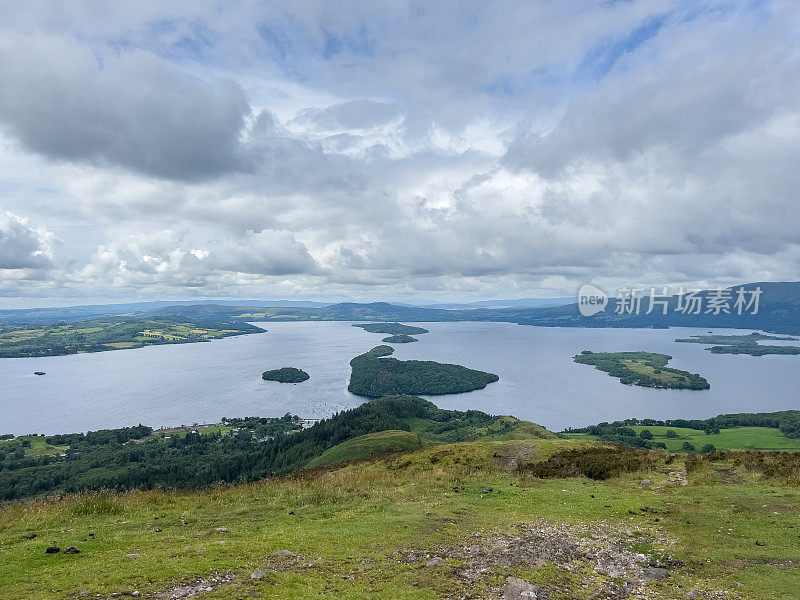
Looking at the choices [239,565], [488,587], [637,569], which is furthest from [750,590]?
[239,565]

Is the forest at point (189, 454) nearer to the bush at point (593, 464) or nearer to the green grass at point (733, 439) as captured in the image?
the green grass at point (733, 439)

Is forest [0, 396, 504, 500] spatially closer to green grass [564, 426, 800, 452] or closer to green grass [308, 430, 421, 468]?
green grass [308, 430, 421, 468]

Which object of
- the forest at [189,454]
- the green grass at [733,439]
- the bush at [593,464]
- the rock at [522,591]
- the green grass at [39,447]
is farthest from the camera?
the green grass at [39,447]

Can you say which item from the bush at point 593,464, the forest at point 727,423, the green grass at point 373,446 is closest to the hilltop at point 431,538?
the bush at point 593,464

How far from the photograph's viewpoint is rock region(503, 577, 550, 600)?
38.1 ft

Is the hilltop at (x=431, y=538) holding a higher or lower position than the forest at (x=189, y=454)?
higher

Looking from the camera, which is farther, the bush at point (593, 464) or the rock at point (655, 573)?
the bush at point (593, 464)

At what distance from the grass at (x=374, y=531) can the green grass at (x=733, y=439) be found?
115801 mm

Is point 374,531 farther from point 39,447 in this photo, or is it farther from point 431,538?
point 39,447

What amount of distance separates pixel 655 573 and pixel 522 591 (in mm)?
5073

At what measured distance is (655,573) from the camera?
1348 cm

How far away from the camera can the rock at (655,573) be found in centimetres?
1326

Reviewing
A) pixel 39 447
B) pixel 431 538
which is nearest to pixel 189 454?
pixel 39 447

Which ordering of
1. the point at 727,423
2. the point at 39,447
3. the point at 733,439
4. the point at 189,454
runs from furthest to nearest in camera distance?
the point at 727,423 → the point at 39,447 → the point at 189,454 → the point at 733,439
